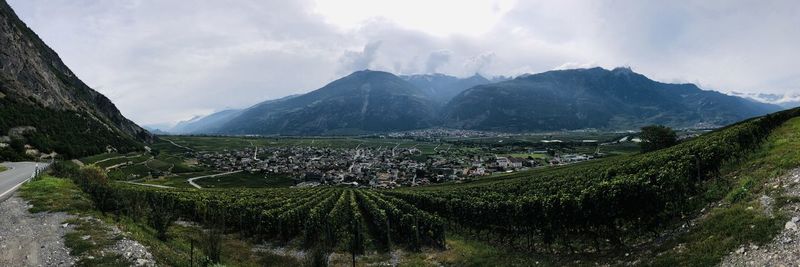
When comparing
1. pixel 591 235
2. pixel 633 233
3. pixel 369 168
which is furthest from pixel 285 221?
pixel 369 168

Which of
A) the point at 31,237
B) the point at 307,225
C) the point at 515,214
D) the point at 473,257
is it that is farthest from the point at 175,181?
the point at 515,214

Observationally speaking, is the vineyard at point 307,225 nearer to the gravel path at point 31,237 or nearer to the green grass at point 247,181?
the gravel path at point 31,237

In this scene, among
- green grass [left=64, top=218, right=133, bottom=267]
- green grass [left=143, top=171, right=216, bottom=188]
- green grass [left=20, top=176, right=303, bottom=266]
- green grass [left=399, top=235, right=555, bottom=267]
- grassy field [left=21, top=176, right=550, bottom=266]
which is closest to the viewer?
green grass [left=64, top=218, right=133, bottom=267]

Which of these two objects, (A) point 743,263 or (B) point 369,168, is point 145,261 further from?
(B) point 369,168

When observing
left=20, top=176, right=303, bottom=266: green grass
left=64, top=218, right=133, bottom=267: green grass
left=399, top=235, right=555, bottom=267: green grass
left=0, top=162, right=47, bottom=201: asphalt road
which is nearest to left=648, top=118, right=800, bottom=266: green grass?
left=399, top=235, right=555, bottom=267: green grass

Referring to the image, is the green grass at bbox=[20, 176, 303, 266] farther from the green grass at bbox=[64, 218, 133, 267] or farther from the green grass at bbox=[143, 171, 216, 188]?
the green grass at bbox=[143, 171, 216, 188]
